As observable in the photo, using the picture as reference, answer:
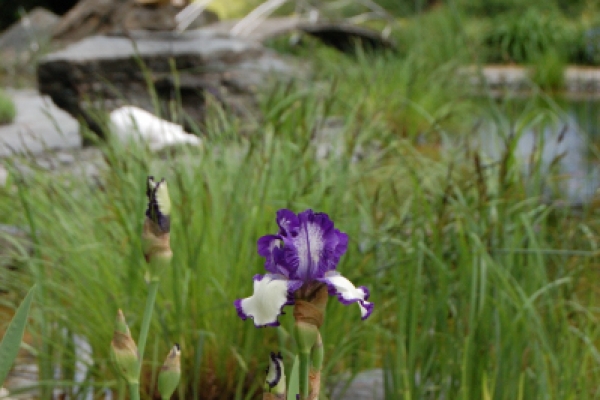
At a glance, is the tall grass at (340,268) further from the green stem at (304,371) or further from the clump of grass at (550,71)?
the clump of grass at (550,71)

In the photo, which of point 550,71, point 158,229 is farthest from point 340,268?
point 550,71

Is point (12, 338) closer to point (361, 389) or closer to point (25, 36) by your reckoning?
point (361, 389)

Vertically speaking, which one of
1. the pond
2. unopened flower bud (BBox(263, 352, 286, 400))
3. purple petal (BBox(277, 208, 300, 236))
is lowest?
unopened flower bud (BBox(263, 352, 286, 400))

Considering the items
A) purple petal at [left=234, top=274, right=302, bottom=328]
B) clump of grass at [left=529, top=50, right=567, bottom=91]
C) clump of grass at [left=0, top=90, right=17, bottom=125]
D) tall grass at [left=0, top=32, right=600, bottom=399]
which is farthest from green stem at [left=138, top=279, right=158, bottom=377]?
clump of grass at [left=529, top=50, right=567, bottom=91]

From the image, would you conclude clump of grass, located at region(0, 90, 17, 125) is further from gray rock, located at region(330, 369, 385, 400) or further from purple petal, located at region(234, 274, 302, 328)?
purple petal, located at region(234, 274, 302, 328)

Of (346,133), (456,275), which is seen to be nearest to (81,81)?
(346,133)

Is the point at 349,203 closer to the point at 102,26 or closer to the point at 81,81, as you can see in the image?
the point at 81,81

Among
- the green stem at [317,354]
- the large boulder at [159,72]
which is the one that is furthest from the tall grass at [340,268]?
the large boulder at [159,72]
